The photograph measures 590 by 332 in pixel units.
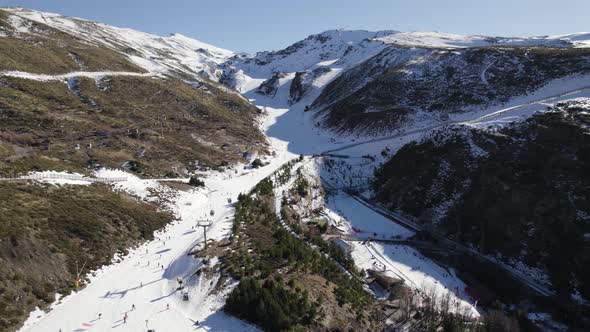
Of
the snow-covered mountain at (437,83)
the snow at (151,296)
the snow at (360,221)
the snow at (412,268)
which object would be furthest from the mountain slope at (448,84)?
the snow at (151,296)

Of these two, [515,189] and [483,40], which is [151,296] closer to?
[515,189]

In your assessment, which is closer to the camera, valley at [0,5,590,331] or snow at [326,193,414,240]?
valley at [0,5,590,331]

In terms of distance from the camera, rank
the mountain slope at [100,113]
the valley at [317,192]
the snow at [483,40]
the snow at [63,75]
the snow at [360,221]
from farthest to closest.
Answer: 1. the snow at [483,40]
2. the snow at [63,75]
3. the mountain slope at [100,113]
4. the snow at [360,221]
5. the valley at [317,192]

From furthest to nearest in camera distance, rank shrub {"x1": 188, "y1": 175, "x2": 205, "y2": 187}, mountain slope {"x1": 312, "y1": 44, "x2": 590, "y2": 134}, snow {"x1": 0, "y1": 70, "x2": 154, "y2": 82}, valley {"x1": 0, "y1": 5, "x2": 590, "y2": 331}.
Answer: mountain slope {"x1": 312, "y1": 44, "x2": 590, "y2": 134}
snow {"x1": 0, "y1": 70, "x2": 154, "y2": 82}
shrub {"x1": 188, "y1": 175, "x2": 205, "y2": 187}
valley {"x1": 0, "y1": 5, "x2": 590, "y2": 331}

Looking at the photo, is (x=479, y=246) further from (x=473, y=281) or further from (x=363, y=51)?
(x=363, y=51)

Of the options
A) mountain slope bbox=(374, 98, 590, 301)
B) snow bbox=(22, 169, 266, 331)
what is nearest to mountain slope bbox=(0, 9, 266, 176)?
snow bbox=(22, 169, 266, 331)

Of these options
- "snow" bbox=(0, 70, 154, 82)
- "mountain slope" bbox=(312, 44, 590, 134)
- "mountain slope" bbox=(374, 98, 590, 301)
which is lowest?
Answer: "mountain slope" bbox=(374, 98, 590, 301)

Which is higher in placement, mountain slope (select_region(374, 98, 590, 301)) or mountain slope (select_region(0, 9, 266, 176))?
mountain slope (select_region(0, 9, 266, 176))

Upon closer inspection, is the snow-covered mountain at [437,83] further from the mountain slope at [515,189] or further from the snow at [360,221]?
the snow at [360,221]

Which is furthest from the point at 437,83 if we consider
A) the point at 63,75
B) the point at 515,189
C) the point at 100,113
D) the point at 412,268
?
the point at 63,75

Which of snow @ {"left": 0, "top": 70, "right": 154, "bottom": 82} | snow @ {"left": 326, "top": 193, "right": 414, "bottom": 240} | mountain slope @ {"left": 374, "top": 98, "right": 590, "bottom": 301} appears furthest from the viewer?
snow @ {"left": 0, "top": 70, "right": 154, "bottom": 82}

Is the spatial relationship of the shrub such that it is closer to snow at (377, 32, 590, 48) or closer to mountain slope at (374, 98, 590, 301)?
mountain slope at (374, 98, 590, 301)

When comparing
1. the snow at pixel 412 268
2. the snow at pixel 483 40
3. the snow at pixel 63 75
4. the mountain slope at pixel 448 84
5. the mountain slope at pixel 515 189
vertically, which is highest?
the snow at pixel 483 40
